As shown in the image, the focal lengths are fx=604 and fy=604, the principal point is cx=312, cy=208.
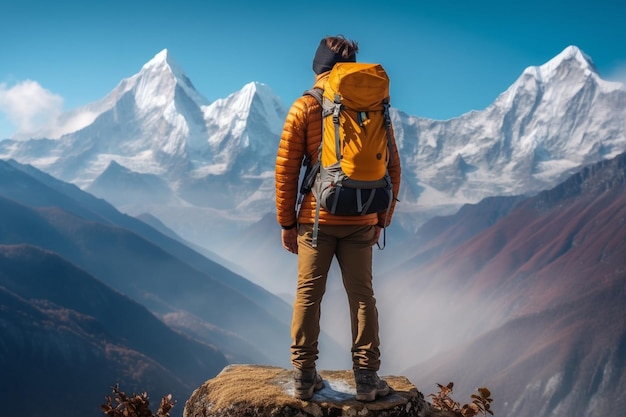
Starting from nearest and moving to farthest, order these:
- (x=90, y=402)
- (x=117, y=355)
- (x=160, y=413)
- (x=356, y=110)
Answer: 1. (x=356, y=110)
2. (x=160, y=413)
3. (x=90, y=402)
4. (x=117, y=355)

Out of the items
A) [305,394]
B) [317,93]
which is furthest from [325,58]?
[305,394]

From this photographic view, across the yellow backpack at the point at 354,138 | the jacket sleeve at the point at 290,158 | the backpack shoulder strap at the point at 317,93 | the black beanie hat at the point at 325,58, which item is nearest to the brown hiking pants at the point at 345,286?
the jacket sleeve at the point at 290,158

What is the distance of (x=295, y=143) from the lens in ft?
28.9

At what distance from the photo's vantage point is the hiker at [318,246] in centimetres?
880

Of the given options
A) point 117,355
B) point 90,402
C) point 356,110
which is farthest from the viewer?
point 117,355

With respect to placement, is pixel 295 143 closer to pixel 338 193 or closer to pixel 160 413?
pixel 338 193

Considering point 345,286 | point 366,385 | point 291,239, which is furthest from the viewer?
point 291,239

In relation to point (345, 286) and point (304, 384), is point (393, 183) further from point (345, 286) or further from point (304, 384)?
point (304, 384)

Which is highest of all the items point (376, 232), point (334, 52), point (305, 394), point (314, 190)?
point (334, 52)

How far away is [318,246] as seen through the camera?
29.2ft

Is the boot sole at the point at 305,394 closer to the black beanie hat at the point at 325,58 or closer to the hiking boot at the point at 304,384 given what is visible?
the hiking boot at the point at 304,384

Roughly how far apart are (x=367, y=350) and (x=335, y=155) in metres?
3.01

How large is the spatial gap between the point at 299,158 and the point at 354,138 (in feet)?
3.21

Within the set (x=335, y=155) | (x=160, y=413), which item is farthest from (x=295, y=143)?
(x=160, y=413)
